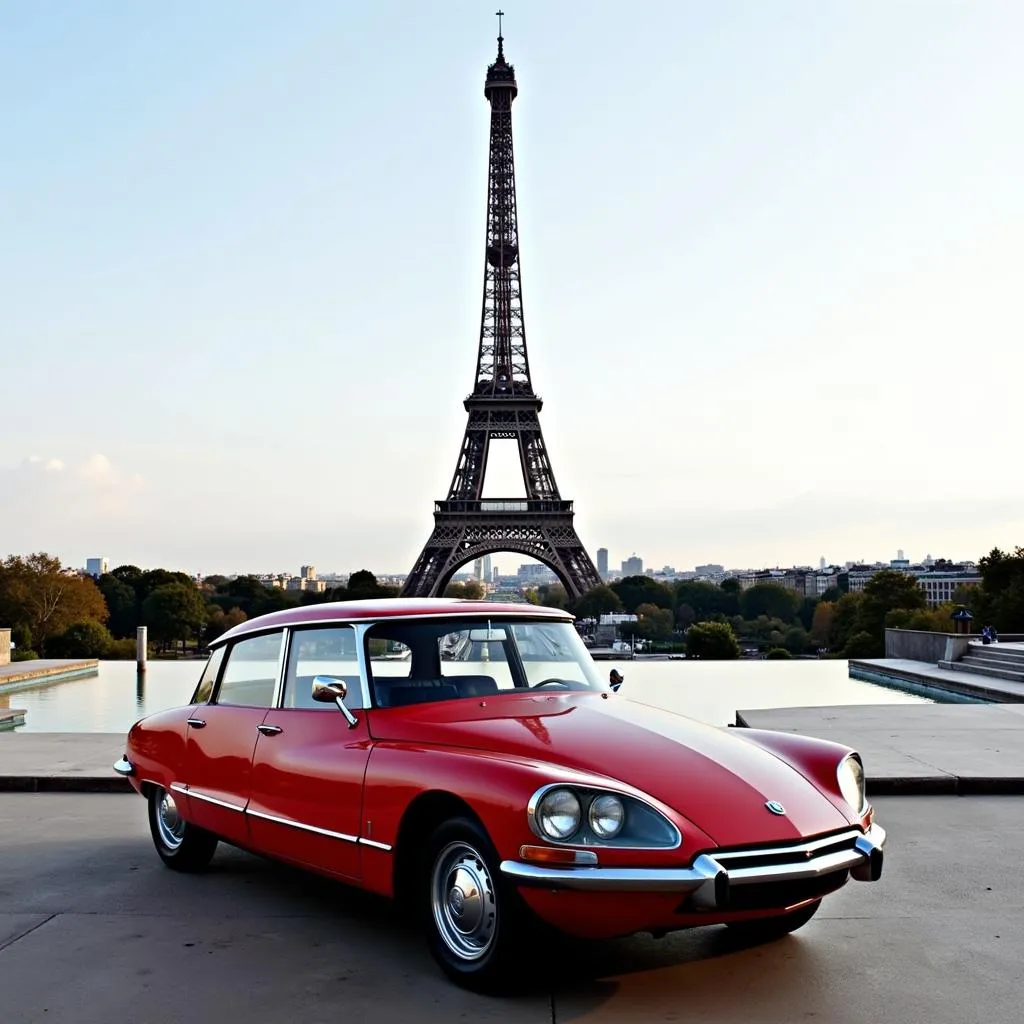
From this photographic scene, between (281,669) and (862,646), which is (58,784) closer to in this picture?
(281,669)

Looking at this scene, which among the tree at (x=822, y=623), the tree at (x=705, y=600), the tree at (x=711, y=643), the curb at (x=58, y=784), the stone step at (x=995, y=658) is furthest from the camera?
the tree at (x=705, y=600)

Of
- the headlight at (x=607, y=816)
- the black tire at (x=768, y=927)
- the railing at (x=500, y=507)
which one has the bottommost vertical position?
the black tire at (x=768, y=927)

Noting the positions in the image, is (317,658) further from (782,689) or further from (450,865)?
(782,689)

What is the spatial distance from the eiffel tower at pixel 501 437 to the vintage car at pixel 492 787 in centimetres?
4823

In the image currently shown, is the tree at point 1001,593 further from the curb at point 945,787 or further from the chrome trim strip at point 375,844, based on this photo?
the chrome trim strip at point 375,844

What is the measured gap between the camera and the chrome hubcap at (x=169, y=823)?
6.19 m

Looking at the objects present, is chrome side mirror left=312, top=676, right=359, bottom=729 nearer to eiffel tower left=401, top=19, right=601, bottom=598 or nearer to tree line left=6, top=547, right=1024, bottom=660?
tree line left=6, top=547, right=1024, bottom=660

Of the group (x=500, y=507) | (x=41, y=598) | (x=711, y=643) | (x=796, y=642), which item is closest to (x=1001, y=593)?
(x=711, y=643)

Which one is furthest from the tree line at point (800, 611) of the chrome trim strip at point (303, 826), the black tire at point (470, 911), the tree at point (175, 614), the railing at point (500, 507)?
the black tire at point (470, 911)

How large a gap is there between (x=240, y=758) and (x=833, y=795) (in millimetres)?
2828

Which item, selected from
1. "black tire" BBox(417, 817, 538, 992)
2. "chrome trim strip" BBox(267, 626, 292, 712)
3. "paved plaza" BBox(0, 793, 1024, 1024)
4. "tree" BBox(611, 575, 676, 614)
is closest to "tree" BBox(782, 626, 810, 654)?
"tree" BBox(611, 575, 676, 614)

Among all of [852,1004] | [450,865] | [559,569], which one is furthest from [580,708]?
[559,569]

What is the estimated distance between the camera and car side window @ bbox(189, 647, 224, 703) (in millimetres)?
6250

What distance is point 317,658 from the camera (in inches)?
214
